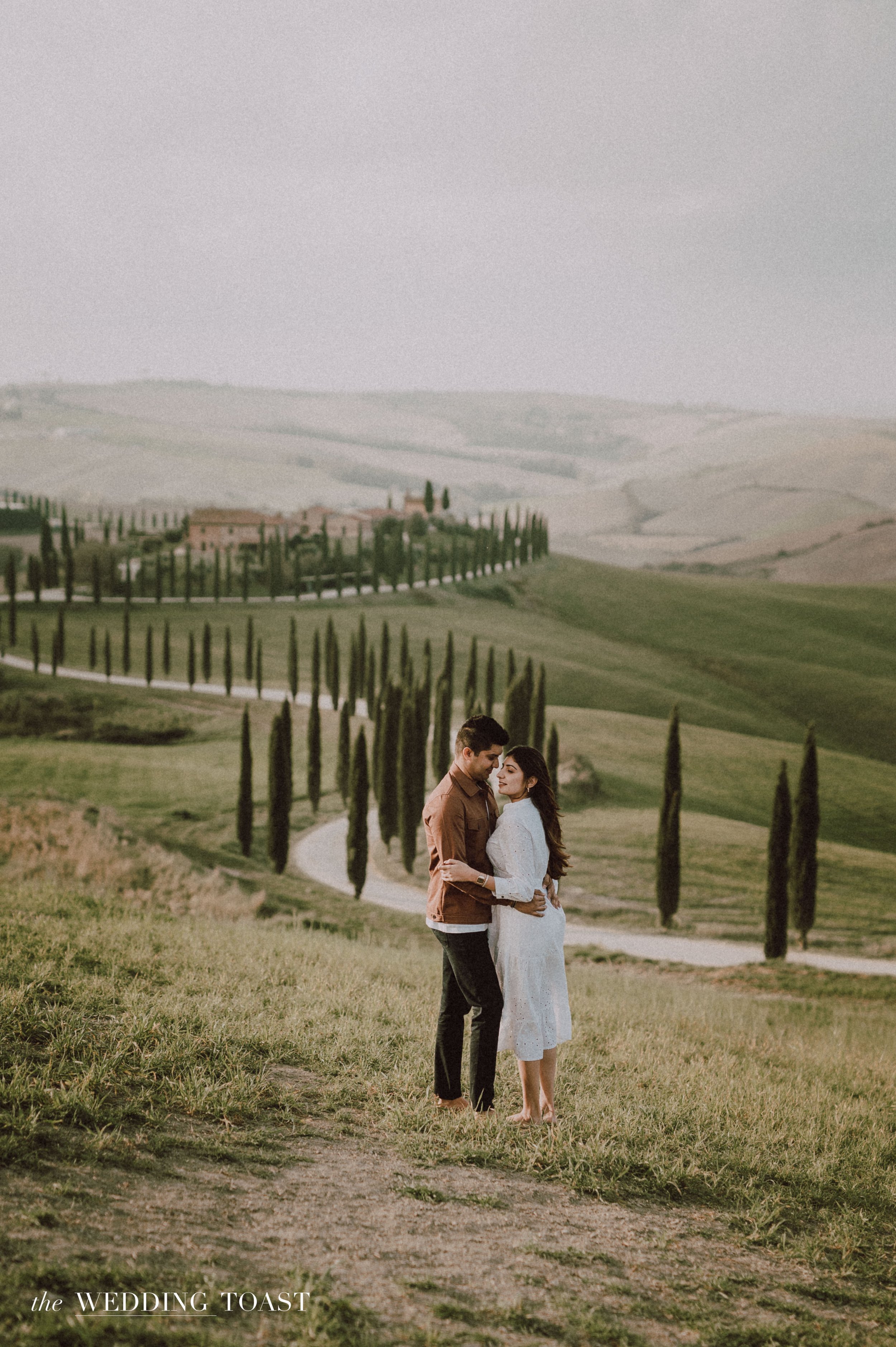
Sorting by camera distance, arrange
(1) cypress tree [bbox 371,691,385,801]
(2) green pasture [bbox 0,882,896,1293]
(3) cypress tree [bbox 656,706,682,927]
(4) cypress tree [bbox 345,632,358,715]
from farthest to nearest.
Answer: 1. (4) cypress tree [bbox 345,632,358,715]
2. (1) cypress tree [bbox 371,691,385,801]
3. (3) cypress tree [bbox 656,706,682,927]
4. (2) green pasture [bbox 0,882,896,1293]

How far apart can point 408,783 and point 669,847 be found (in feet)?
44.6

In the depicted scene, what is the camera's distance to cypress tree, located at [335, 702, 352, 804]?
5669cm

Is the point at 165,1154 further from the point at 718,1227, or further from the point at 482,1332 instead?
the point at 718,1227

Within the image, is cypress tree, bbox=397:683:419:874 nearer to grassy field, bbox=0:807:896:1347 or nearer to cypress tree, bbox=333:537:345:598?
grassy field, bbox=0:807:896:1347

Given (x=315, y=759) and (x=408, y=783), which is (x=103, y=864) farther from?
(x=315, y=759)

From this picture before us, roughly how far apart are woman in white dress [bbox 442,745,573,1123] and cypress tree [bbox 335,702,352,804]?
4841 centimetres

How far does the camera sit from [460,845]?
26.2 ft

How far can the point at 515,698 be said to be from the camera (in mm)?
58781

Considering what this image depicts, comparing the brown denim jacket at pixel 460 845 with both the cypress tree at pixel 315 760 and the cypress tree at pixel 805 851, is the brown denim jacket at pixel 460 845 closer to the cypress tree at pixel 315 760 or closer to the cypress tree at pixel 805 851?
the cypress tree at pixel 805 851

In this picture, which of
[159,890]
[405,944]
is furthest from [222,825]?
[159,890]

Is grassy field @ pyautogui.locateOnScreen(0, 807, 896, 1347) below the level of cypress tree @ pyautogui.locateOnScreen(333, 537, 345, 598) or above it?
below

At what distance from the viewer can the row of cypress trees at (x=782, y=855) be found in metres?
38.0

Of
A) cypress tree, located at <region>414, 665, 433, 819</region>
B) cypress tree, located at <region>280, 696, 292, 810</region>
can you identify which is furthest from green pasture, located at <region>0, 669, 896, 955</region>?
cypress tree, located at <region>280, 696, 292, 810</region>

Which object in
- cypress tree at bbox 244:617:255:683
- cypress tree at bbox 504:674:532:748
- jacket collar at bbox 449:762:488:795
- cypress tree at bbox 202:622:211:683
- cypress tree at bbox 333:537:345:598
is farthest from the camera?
cypress tree at bbox 333:537:345:598
